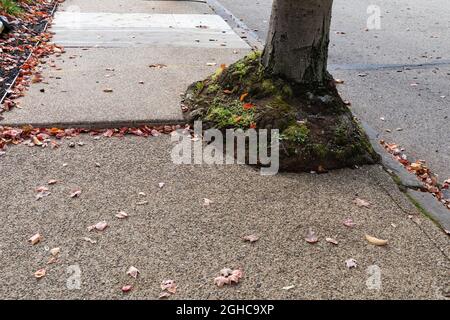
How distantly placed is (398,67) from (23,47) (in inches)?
236

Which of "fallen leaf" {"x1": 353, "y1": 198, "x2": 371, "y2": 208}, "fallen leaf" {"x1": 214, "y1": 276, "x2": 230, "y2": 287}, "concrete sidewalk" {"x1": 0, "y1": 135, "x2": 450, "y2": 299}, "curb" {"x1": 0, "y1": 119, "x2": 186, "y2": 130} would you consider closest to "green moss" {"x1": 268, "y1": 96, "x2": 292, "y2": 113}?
"concrete sidewalk" {"x1": 0, "y1": 135, "x2": 450, "y2": 299}

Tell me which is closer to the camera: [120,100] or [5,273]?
[5,273]

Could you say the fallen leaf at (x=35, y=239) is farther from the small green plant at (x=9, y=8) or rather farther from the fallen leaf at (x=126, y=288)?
the small green plant at (x=9, y=8)

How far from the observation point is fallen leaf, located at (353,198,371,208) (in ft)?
13.4

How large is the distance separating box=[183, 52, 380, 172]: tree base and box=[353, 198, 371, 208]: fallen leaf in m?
0.52

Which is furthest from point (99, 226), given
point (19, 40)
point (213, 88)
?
point (19, 40)

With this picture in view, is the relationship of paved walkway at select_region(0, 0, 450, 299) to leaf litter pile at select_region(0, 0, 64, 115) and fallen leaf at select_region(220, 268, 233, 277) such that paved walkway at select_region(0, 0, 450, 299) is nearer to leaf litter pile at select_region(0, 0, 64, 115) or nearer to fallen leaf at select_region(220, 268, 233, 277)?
fallen leaf at select_region(220, 268, 233, 277)

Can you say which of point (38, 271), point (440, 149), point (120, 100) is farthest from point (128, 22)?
point (38, 271)

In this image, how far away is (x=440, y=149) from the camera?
5.51m

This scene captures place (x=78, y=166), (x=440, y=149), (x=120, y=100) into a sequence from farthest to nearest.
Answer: (x=120, y=100)
(x=440, y=149)
(x=78, y=166)

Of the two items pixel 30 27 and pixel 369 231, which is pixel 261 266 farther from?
pixel 30 27

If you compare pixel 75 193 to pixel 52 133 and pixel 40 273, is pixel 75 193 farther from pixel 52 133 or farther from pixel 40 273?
pixel 52 133

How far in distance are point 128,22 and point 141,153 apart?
5.87m

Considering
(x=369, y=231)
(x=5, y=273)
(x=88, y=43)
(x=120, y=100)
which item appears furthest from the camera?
(x=88, y=43)
